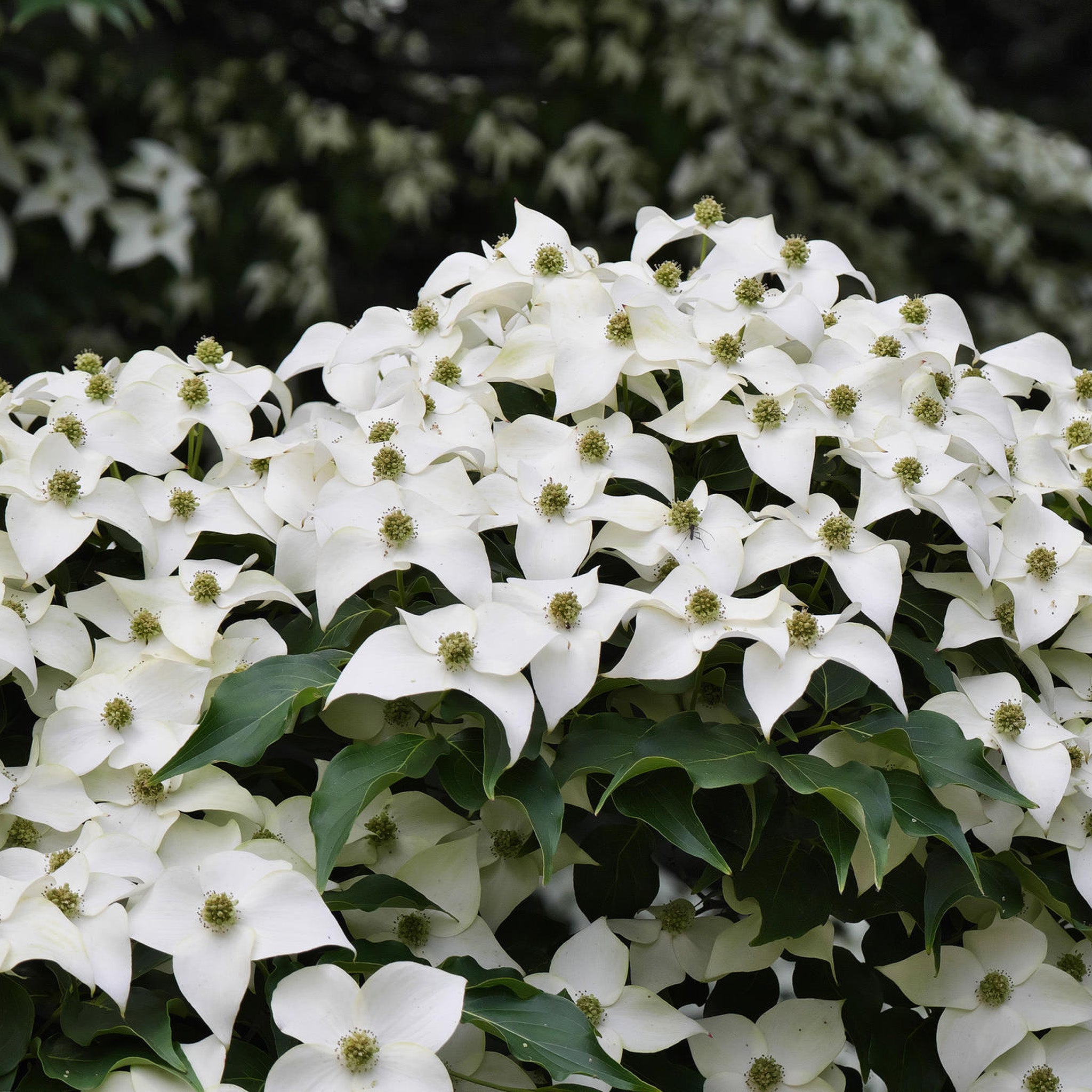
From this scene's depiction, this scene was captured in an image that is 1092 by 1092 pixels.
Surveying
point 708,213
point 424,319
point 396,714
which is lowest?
point 396,714

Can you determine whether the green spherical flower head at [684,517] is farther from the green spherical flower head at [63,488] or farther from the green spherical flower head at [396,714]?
the green spherical flower head at [63,488]

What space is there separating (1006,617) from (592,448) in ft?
0.84

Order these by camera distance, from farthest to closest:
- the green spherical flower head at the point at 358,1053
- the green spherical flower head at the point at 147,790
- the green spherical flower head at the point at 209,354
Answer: the green spherical flower head at the point at 209,354, the green spherical flower head at the point at 147,790, the green spherical flower head at the point at 358,1053

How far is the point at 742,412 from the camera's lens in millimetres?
731

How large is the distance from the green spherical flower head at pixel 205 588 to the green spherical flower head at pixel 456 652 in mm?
170

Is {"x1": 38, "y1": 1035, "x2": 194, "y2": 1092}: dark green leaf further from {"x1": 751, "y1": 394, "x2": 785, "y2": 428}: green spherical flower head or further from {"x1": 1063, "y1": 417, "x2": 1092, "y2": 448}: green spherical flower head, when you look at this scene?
{"x1": 1063, "y1": 417, "x2": 1092, "y2": 448}: green spherical flower head

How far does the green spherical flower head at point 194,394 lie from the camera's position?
0.79 meters

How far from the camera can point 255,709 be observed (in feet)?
2.09

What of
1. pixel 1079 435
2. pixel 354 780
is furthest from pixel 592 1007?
pixel 1079 435

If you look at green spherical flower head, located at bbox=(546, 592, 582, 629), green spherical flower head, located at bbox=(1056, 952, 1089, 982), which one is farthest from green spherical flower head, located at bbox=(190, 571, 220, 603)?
green spherical flower head, located at bbox=(1056, 952, 1089, 982)

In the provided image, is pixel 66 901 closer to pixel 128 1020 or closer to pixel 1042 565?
pixel 128 1020

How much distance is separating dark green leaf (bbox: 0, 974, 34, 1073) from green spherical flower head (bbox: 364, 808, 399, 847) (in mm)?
177

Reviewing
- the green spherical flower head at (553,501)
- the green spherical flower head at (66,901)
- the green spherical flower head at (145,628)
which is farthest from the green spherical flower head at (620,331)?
the green spherical flower head at (66,901)

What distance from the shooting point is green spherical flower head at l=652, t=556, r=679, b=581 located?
2.30 feet
